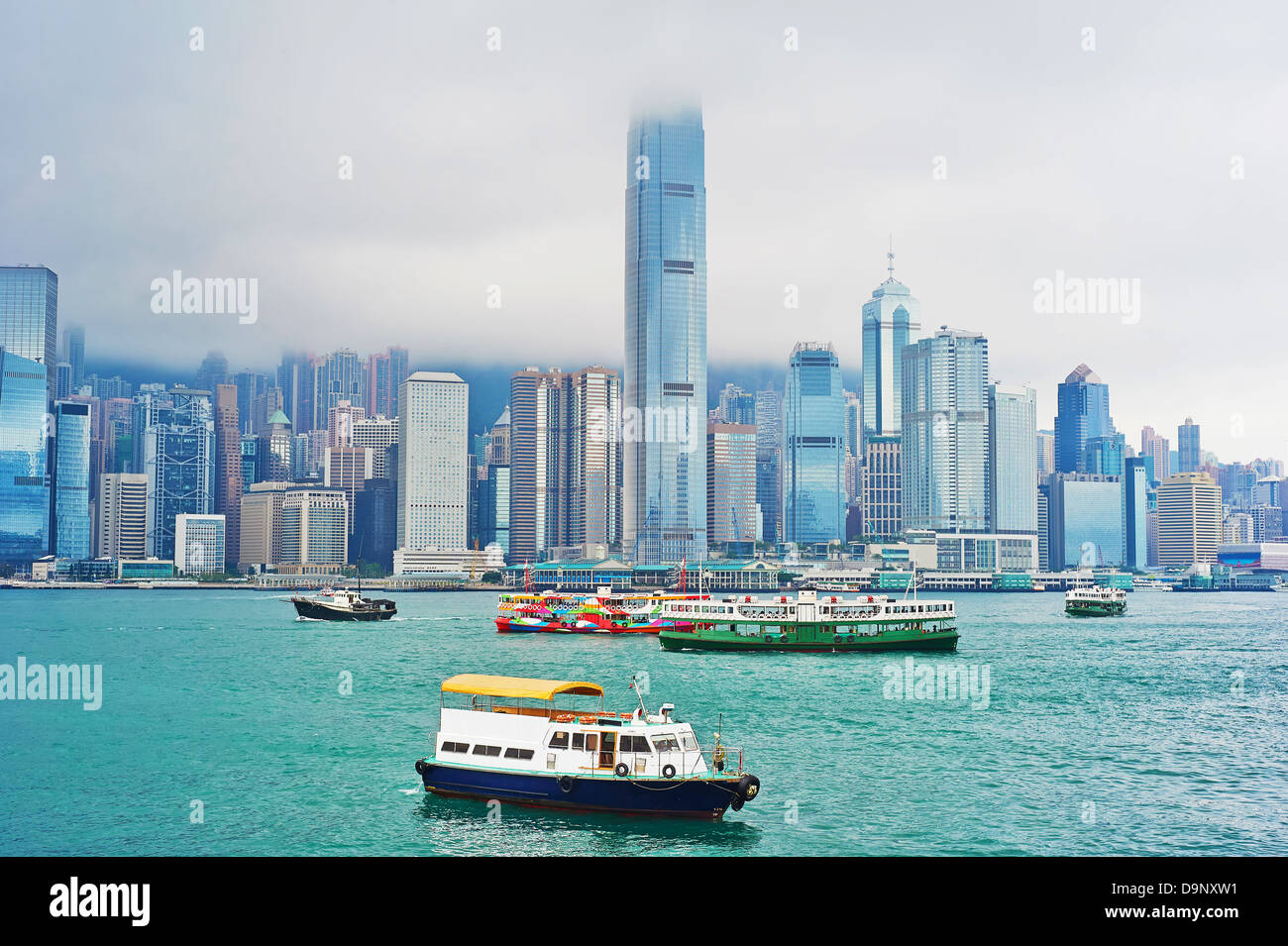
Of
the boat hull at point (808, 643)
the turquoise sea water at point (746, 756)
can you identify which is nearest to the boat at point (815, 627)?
the boat hull at point (808, 643)

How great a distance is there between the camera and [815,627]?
3044 inches

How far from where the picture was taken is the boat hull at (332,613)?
112938mm

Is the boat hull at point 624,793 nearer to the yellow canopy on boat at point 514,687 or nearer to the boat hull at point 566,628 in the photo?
Result: the yellow canopy on boat at point 514,687

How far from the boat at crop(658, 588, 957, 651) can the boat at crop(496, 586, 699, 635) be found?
19199 millimetres

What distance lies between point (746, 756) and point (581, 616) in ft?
217

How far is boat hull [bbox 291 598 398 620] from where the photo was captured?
113 meters

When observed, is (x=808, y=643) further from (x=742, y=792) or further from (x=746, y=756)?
(x=742, y=792)

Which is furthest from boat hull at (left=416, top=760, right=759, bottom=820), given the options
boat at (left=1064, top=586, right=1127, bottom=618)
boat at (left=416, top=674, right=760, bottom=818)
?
boat at (left=1064, top=586, right=1127, bottom=618)

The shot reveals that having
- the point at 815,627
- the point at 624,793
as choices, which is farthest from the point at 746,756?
the point at 815,627

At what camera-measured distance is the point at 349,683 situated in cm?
5659

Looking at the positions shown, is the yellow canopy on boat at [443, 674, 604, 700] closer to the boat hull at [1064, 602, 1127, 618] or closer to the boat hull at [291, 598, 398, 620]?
the boat hull at [291, 598, 398, 620]

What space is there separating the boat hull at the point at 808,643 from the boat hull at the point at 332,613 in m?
43.7
